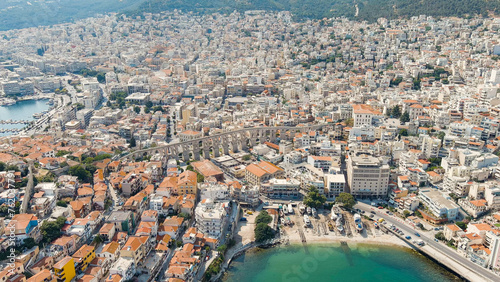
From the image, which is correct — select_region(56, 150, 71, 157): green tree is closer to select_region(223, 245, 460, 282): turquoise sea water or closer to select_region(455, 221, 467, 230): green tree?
select_region(223, 245, 460, 282): turquoise sea water

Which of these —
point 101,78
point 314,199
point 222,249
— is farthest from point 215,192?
point 101,78

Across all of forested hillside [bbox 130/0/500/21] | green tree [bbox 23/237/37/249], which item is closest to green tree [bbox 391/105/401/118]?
green tree [bbox 23/237/37/249]

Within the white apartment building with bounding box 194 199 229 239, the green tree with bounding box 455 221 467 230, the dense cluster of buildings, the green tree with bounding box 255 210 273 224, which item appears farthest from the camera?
the green tree with bounding box 255 210 273 224

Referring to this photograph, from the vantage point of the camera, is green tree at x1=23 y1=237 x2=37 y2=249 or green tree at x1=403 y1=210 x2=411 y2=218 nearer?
green tree at x1=23 y1=237 x2=37 y2=249

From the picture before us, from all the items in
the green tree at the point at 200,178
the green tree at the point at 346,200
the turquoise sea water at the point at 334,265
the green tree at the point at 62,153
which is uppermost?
the green tree at the point at 62,153

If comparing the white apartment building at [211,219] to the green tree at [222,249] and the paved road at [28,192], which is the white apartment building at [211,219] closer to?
the green tree at [222,249]

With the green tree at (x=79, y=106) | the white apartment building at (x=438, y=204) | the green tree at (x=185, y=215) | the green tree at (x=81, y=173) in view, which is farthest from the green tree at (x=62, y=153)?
the white apartment building at (x=438, y=204)
